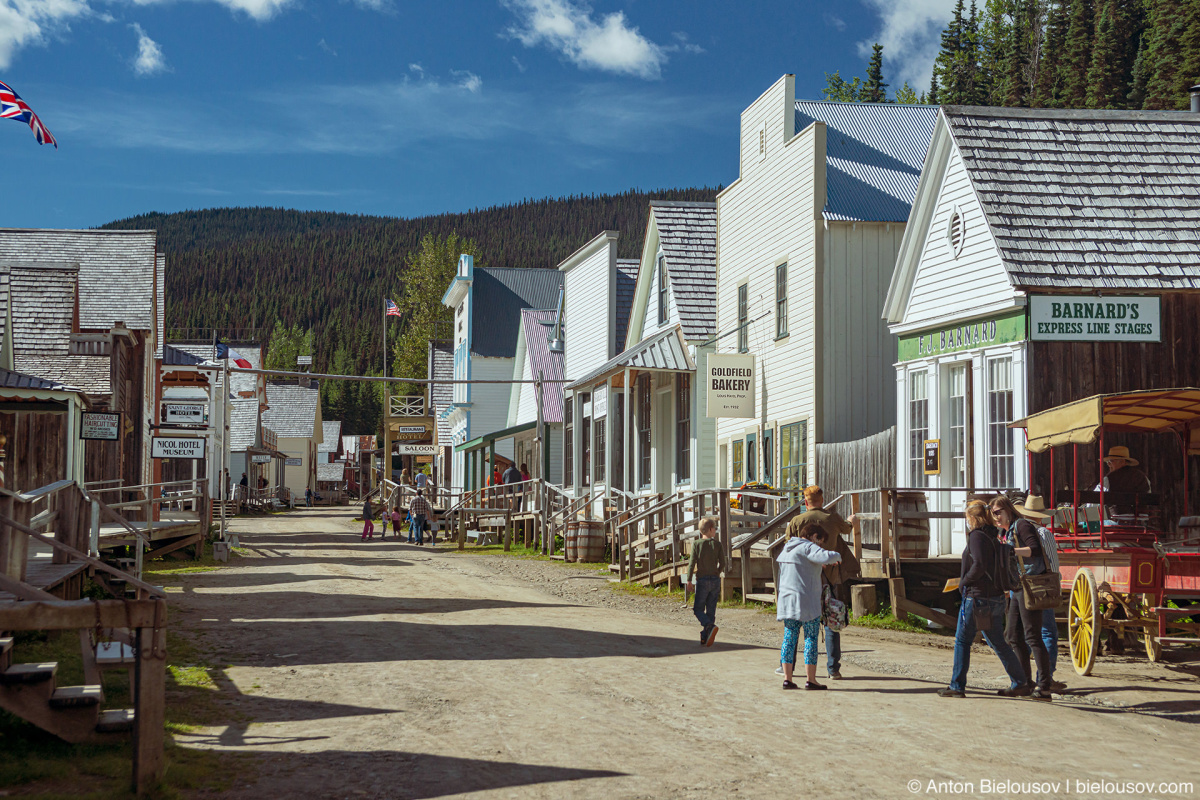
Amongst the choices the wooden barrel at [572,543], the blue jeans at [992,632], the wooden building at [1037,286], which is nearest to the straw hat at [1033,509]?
the blue jeans at [992,632]

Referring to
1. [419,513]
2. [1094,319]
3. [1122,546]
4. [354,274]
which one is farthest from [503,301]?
[354,274]

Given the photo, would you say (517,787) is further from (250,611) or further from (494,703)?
(250,611)

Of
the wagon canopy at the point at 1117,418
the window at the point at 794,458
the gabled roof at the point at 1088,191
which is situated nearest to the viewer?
the wagon canopy at the point at 1117,418

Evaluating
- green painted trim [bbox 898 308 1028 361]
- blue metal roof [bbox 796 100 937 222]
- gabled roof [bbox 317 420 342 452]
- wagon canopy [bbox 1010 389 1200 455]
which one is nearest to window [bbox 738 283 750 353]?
blue metal roof [bbox 796 100 937 222]

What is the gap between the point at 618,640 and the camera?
13945mm

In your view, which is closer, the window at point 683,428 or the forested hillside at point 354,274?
the window at point 683,428

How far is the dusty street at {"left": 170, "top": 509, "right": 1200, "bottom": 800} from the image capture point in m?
7.62

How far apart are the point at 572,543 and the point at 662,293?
6.10m

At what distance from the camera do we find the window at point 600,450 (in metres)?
29.7

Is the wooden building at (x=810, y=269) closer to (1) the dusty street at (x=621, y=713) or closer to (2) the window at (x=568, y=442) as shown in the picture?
(1) the dusty street at (x=621, y=713)

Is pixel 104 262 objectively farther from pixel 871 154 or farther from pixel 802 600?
pixel 802 600

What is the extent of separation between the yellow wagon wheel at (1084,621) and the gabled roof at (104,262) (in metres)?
22.6

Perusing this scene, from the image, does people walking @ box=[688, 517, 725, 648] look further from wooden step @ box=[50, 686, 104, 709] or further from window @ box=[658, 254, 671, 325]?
window @ box=[658, 254, 671, 325]

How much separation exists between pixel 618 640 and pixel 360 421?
12521 cm
